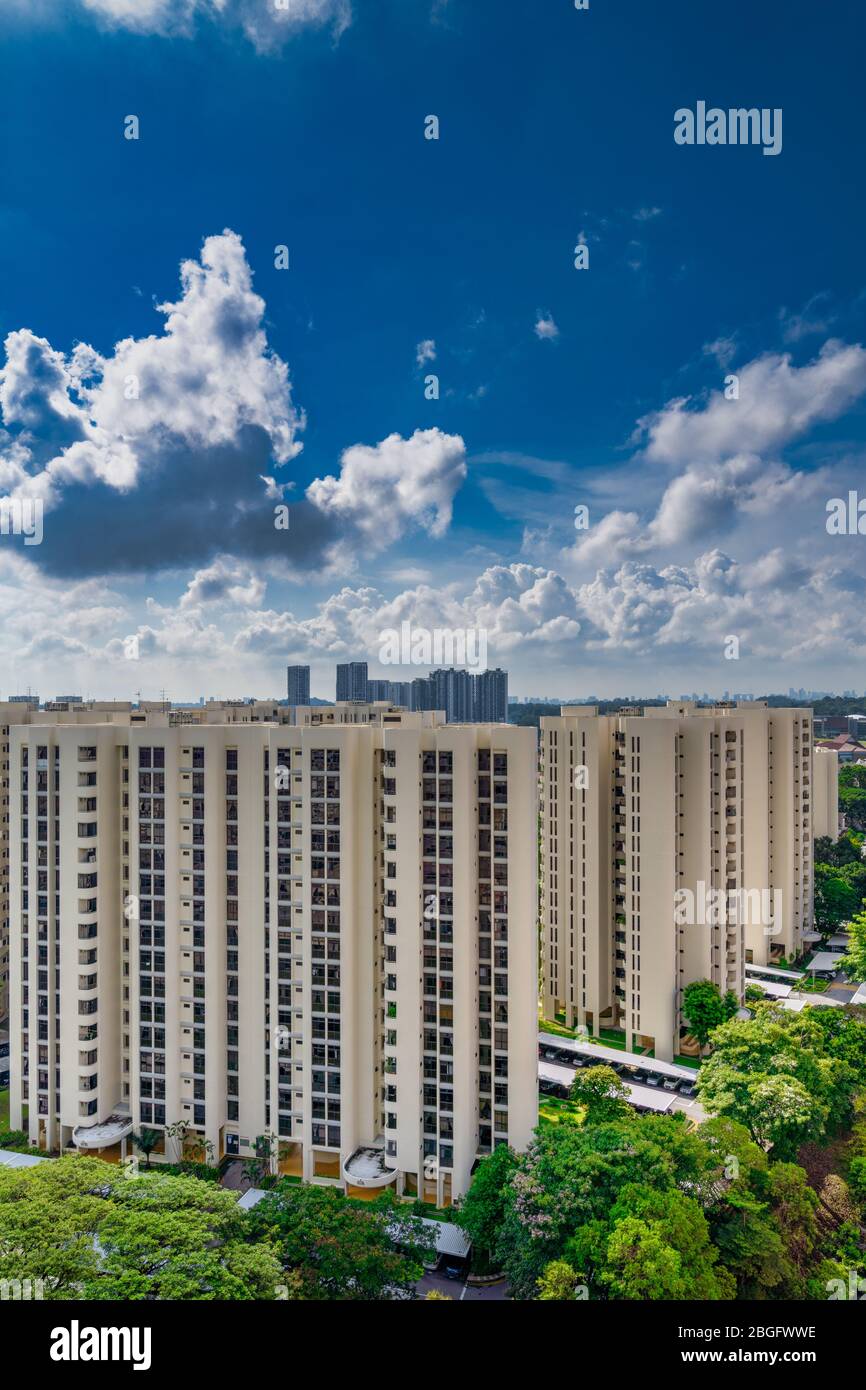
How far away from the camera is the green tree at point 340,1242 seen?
7.96m

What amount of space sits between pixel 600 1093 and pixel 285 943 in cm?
619

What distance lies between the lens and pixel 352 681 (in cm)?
2981

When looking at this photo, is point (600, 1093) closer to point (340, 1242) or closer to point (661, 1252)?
point (661, 1252)

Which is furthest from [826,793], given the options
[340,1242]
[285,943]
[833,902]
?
[340,1242]

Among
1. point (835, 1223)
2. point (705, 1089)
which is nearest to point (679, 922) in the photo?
point (705, 1089)

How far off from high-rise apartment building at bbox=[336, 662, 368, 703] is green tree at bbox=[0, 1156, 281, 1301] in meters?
21.7

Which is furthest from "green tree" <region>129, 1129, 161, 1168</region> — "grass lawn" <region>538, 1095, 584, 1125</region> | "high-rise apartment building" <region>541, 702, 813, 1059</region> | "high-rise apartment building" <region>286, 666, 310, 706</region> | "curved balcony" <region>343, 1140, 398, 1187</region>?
"high-rise apartment building" <region>286, 666, 310, 706</region>

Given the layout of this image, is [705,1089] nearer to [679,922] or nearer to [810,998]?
[679,922]

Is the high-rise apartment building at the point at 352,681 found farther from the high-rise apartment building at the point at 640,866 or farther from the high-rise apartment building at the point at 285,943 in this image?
the high-rise apartment building at the point at 285,943

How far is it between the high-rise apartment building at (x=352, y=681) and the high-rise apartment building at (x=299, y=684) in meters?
1.32

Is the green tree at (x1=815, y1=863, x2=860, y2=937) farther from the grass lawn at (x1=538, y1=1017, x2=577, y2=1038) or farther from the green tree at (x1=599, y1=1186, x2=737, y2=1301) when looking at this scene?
the green tree at (x1=599, y1=1186, x2=737, y2=1301)

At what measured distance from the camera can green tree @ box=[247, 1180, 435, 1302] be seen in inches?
314
